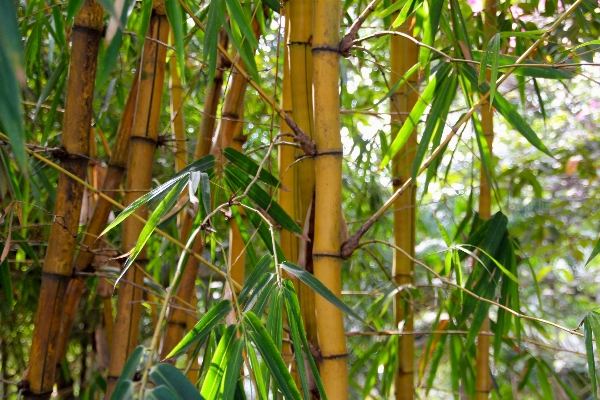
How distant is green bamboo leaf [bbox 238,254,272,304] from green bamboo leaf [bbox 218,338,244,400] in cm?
6

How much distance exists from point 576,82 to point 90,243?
84.7 inches

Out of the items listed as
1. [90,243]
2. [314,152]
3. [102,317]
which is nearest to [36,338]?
[90,243]

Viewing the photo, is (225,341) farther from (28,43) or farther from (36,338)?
(28,43)

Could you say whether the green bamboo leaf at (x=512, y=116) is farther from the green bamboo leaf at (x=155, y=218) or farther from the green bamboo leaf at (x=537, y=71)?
the green bamboo leaf at (x=155, y=218)

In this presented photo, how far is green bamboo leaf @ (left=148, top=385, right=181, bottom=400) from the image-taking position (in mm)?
413

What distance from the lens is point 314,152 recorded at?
2.33 ft

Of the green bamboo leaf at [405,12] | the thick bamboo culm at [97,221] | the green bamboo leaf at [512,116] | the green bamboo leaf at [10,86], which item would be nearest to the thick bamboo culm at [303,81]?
the green bamboo leaf at [405,12]

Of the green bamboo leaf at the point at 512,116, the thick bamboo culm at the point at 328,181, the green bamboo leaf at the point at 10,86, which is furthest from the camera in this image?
the green bamboo leaf at the point at 512,116

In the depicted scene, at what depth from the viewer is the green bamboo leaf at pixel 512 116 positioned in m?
0.79

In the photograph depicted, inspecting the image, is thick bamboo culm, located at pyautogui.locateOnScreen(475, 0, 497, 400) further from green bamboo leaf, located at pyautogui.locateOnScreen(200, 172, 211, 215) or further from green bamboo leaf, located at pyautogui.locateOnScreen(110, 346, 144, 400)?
green bamboo leaf, located at pyautogui.locateOnScreen(110, 346, 144, 400)

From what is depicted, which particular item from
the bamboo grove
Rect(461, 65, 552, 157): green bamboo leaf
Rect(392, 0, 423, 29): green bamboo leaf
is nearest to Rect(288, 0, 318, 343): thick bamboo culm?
the bamboo grove

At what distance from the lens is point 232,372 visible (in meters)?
0.49

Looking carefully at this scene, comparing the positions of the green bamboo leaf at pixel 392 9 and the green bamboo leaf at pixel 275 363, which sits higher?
the green bamboo leaf at pixel 392 9

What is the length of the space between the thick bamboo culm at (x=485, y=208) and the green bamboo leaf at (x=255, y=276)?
1.81 ft
